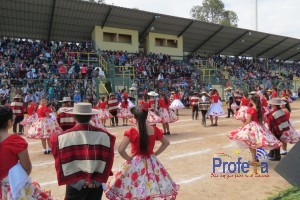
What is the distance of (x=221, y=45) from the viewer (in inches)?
1619

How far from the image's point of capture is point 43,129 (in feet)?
33.1

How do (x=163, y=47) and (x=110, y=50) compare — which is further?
(x=163, y=47)

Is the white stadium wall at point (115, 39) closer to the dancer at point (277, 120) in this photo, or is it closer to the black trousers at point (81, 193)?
the dancer at point (277, 120)

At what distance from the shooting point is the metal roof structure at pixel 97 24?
26.2 metres

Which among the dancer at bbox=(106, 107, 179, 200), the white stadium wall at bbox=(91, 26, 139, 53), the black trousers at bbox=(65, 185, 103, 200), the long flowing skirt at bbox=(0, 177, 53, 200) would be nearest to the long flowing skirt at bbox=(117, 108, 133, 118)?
the dancer at bbox=(106, 107, 179, 200)

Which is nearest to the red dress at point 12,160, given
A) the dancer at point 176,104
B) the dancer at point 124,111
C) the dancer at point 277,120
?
the dancer at point 277,120

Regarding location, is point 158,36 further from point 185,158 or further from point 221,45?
point 185,158

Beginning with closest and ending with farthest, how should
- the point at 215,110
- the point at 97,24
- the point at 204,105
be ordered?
1. the point at 215,110
2. the point at 204,105
3. the point at 97,24

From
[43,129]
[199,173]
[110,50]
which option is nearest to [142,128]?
[199,173]

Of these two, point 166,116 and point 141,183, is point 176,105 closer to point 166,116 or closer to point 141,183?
point 166,116

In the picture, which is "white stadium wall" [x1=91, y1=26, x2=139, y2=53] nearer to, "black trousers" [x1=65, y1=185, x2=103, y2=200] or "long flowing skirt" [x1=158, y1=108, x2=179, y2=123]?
"long flowing skirt" [x1=158, y1=108, x2=179, y2=123]

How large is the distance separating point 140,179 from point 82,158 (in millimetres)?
1001

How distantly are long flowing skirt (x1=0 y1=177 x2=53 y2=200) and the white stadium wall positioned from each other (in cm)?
2797

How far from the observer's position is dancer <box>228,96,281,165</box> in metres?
7.78
